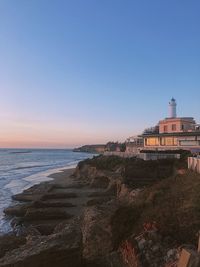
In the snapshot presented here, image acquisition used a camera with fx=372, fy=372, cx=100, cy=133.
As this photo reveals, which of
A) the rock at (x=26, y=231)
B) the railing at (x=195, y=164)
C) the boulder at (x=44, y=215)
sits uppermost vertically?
the railing at (x=195, y=164)

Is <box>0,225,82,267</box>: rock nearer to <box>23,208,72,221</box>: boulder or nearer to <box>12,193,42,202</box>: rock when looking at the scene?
<box>23,208,72,221</box>: boulder

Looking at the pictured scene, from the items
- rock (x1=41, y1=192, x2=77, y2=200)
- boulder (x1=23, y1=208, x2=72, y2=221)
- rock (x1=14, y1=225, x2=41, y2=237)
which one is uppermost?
rock (x1=41, y1=192, x2=77, y2=200)

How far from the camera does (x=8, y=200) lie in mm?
37781

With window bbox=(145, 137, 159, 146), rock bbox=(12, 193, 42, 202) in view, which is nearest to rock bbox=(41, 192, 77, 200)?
rock bbox=(12, 193, 42, 202)

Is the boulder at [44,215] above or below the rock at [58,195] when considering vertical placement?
below

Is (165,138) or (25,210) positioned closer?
(25,210)

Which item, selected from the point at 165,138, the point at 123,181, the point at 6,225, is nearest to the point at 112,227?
the point at 6,225

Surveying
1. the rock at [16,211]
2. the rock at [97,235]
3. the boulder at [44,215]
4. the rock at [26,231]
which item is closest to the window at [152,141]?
the rock at [16,211]

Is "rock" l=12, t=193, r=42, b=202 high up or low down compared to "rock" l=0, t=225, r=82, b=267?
down

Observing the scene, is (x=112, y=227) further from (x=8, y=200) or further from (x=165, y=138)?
(x=165, y=138)

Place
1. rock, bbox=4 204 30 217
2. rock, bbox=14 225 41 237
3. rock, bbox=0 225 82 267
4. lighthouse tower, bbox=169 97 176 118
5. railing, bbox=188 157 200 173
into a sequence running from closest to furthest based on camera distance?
rock, bbox=0 225 82 267
rock, bbox=14 225 41 237
railing, bbox=188 157 200 173
rock, bbox=4 204 30 217
lighthouse tower, bbox=169 97 176 118

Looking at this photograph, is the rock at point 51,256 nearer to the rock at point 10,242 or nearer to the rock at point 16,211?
the rock at point 10,242

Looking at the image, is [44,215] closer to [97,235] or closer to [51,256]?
[97,235]

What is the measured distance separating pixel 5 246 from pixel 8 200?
19.7m
